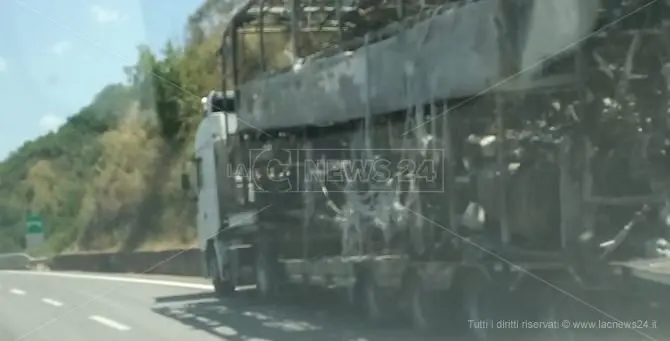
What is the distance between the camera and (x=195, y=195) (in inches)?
777

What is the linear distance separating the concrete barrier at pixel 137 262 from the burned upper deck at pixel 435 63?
10.7 meters

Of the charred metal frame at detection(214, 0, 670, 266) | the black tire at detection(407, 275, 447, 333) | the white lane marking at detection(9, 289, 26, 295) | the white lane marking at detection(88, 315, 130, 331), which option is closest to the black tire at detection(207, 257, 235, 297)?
the white lane marking at detection(88, 315, 130, 331)

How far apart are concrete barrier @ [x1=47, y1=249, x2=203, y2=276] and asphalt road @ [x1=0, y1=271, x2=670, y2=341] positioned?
4.96 meters

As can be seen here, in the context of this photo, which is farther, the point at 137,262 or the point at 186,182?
the point at 137,262

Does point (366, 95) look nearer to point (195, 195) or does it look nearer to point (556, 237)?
point (556, 237)

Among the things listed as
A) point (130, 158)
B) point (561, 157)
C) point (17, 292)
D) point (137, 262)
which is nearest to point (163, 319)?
point (561, 157)

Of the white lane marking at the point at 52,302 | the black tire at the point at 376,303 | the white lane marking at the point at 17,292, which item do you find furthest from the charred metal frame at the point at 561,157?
the white lane marking at the point at 17,292

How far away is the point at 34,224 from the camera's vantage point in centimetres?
2438

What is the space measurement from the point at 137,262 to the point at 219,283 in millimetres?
12792

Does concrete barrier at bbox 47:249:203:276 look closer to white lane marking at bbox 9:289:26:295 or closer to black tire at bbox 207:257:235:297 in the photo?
white lane marking at bbox 9:289:26:295

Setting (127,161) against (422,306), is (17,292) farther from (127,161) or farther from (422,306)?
(422,306)

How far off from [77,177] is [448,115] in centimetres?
1979

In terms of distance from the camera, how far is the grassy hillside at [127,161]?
23.8 meters

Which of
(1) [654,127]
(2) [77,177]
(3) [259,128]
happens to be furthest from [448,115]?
(2) [77,177]
